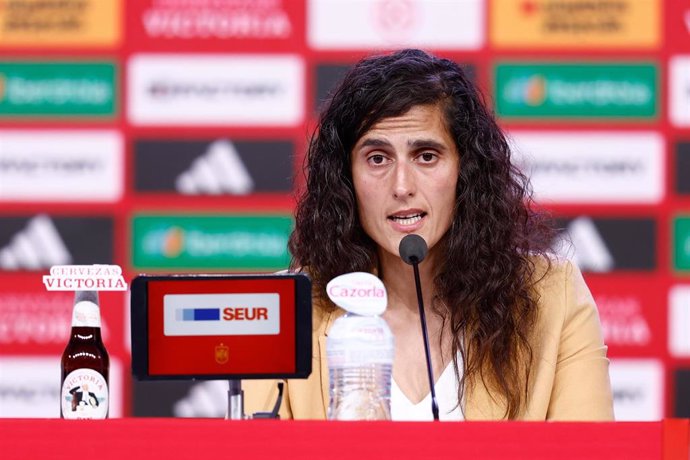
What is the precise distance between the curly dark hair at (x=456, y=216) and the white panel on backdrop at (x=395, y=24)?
1.21 meters

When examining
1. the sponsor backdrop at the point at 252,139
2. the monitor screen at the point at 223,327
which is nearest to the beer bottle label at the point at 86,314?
the monitor screen at the point at 223,327

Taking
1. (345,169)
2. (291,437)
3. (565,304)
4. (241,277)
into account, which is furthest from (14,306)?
(291,437)

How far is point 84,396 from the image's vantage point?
1.35 meters

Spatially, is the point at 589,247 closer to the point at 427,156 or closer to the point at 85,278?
the point at 427,156

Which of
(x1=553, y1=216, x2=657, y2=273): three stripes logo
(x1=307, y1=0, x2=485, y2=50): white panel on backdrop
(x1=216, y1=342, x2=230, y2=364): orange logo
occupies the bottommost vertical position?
(x1=553, y1=216, x2=657, y2=273): three stripes logo

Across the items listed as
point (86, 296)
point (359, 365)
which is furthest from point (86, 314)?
point (359, 365)

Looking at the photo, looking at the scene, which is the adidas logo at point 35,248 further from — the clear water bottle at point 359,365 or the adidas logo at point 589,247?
the clear water bottle at point 359,365

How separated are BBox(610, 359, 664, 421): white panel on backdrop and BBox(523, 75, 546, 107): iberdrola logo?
768 millimetres

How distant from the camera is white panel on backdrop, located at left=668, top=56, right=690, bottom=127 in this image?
10.2ft

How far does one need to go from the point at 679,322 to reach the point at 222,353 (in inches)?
83.6

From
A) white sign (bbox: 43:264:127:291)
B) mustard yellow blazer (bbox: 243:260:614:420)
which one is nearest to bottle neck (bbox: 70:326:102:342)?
white sign (bbox: 43:264:127:291)

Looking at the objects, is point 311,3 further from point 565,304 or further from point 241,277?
point 241,277

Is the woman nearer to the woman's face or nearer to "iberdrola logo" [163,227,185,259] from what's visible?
the woman's face

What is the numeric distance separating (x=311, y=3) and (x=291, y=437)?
226 centimetres
